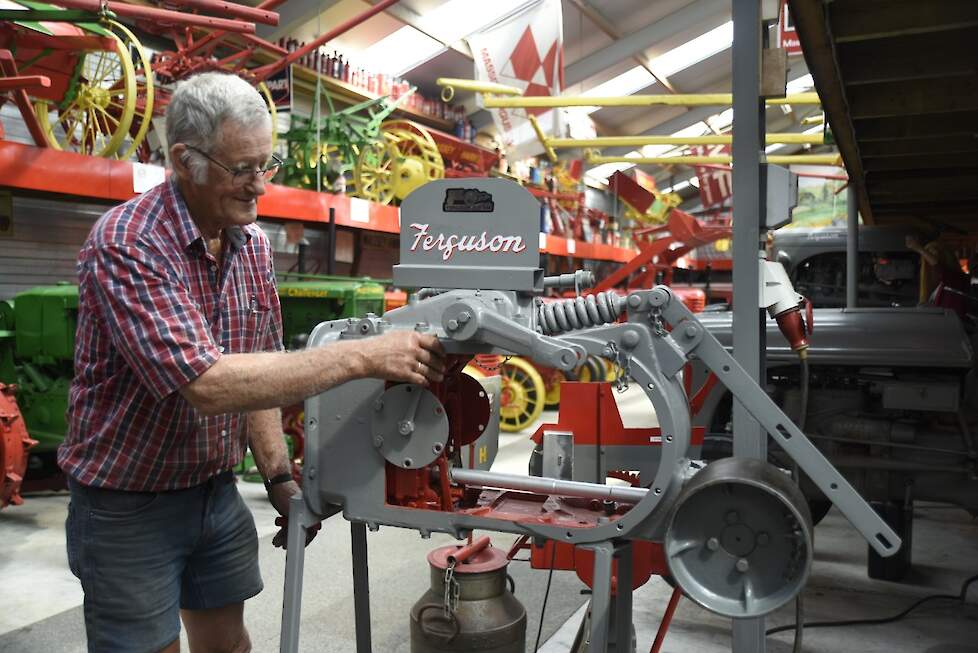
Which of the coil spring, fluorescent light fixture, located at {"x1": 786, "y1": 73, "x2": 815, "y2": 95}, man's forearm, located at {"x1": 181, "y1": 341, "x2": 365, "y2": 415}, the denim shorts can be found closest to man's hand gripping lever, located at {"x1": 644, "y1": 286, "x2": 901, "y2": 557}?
the coil spring

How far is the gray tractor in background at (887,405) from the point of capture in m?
3.58

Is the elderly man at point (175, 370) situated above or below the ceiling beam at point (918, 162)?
below

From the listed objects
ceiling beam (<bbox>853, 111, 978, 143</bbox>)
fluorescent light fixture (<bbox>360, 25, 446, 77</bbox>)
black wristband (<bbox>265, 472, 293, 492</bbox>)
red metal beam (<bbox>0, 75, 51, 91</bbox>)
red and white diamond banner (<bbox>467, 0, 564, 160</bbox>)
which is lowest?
black wristband (<bbox>265, 472, 293, 492</bbox>)

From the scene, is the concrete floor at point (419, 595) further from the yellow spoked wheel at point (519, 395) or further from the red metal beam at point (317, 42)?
the red metal beam at point (317, 42)

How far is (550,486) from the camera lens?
5.74 ft

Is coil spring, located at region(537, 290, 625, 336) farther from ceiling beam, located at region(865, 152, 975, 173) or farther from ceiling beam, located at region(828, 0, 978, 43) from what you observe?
ceiling beam, located at region(865, 152, 975, 173)

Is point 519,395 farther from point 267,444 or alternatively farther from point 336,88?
point 267,444

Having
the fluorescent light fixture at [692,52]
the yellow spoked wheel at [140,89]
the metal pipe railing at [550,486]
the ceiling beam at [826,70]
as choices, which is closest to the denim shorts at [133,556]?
the metal pipe railing at [550,486]

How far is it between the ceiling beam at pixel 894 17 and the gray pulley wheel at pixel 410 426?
5.91 ft

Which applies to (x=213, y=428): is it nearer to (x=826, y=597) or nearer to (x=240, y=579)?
(x=240, y=579)

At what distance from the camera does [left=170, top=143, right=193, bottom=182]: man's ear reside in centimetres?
167

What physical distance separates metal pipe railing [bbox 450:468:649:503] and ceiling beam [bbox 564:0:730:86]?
38.4 ft

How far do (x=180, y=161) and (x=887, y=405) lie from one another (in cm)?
315

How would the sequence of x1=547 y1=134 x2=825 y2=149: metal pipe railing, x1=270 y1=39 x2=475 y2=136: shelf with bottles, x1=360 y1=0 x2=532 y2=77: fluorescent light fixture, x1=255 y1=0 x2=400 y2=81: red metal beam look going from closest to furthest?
x1=255 y1=0 x2=400 y2=81: red metal beam < x1=547 y1=134 x2=825 y2=149: metal pipe railing < x1=270 y1=39 x2=475 y2=136: shelf with bottles < x1=360 y1=0 x2=532 y2=77: fluorescent light fixture
